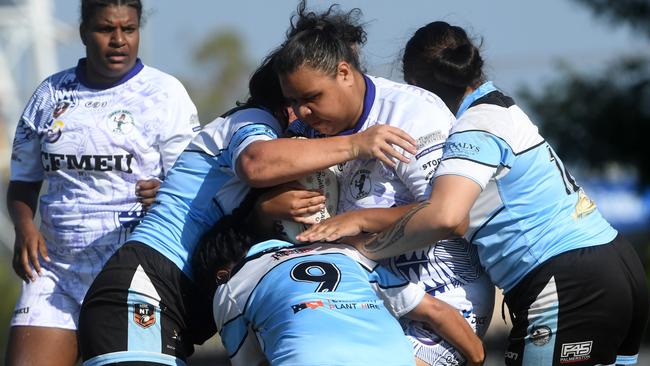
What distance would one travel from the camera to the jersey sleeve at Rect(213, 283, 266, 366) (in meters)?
4.26

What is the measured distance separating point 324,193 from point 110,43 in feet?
4.90

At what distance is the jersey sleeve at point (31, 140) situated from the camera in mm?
5641

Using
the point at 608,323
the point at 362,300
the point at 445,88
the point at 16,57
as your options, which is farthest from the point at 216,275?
the point at 16,57

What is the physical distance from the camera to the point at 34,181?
5730 mm

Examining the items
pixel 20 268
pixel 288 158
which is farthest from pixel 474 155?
pixel 20 268

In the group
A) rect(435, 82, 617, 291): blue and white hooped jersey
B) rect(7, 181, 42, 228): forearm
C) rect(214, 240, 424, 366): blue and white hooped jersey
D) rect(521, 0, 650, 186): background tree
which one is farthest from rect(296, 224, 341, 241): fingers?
rect(521, 0, 650, 186): background tree

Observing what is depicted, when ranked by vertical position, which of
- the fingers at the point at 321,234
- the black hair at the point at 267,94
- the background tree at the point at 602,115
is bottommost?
the background tree at the point at 602,115

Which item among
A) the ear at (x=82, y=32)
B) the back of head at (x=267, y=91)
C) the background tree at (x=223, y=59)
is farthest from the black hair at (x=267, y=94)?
the background tree at (x=223, y=59)

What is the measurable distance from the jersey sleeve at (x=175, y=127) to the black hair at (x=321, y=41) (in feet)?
2.88

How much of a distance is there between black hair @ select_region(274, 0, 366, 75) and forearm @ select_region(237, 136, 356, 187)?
285mm

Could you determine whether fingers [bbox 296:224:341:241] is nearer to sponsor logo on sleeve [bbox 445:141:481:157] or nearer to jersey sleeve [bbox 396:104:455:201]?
jersey sleeve [bbox 396:104:455:201]

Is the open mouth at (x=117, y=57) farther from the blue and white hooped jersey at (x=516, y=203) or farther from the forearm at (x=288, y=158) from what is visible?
the blue and white hooped jersey at (x=516, y=203)

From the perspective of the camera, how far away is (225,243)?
464cm

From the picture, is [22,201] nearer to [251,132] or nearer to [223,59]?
[251,132]
